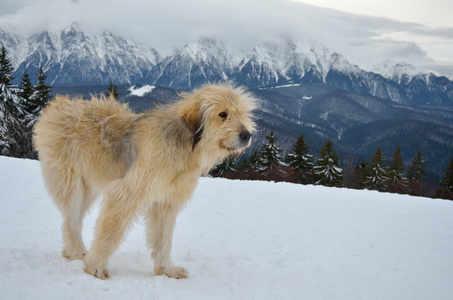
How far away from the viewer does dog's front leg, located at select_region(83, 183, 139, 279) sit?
12.6 ft

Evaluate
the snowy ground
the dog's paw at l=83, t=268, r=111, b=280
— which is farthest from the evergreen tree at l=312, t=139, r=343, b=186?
the dog's paw at l=83, t=268, r=111, b=280

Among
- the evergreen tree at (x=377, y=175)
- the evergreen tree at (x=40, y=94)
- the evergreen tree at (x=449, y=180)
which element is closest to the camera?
the evergreen tree at (x=40, y=94)

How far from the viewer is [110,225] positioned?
3869mm

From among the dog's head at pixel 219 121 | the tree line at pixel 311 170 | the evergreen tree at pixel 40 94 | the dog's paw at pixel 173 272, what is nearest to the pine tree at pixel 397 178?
the tree line at pixel 311 170

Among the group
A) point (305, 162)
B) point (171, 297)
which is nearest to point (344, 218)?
point (171, 297)

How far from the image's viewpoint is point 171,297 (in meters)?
3.58

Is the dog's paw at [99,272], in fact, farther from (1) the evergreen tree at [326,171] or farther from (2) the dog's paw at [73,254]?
(1) the evergreen tree at [326,171]

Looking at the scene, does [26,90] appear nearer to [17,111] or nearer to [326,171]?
[17,111]

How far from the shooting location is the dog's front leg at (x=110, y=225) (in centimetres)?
385

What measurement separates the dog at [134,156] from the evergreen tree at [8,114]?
28.1m

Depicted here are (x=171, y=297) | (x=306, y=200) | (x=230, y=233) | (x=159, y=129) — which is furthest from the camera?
(x=306, y=200)

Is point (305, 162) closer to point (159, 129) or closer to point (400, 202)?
point (400, 202)

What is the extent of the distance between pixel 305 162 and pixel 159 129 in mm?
42884

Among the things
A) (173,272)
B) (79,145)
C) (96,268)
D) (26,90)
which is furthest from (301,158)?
(96,268)
